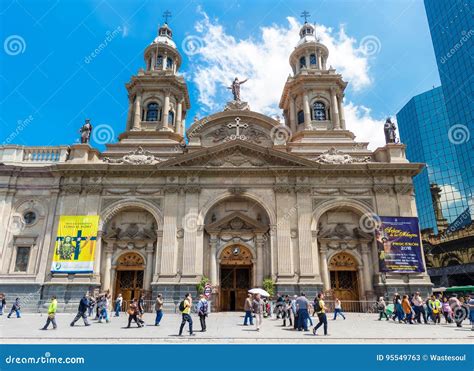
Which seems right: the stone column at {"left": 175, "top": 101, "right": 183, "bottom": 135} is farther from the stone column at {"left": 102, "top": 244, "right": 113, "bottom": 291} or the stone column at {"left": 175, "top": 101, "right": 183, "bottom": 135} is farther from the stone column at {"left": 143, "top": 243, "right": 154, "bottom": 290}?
the stone column at {"left": 102, "top": 244, "right": 113, "bottom": 291}

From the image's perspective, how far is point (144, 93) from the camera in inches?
1492

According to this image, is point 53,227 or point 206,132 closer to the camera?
point 53,227

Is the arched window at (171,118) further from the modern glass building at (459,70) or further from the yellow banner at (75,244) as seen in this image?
the modern glass building at (459,70)

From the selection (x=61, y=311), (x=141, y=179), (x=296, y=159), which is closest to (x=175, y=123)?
(x=141, y=179)

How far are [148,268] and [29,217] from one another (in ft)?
35.1

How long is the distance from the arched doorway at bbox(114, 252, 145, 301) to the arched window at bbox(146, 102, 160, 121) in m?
15.3

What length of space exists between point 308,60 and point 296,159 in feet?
55.0

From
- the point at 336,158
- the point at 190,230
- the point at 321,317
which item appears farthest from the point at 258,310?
the point at 336,158

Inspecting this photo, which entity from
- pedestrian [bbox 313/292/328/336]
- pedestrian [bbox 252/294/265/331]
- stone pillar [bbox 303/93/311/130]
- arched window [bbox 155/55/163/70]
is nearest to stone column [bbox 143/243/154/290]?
pedestrian [bbox 252/294/265/331]

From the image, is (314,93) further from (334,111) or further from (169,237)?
(169,237)

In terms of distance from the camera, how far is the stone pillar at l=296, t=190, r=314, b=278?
88.2 feet

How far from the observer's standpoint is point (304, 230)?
28.0 m

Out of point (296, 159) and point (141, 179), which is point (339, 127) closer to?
point (296, 159)

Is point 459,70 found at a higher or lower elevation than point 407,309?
higher
